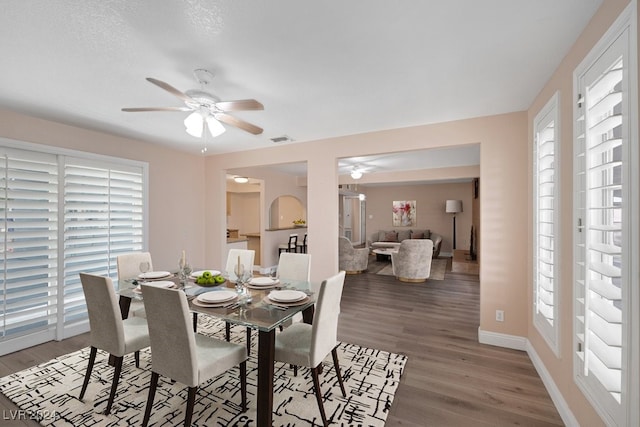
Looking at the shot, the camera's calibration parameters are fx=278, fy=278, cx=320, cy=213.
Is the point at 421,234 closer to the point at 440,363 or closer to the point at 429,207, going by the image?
the point at 429,207

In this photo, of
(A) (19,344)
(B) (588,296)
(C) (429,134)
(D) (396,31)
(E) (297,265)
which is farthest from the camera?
(C) (429,134)

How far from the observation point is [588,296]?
1.49 metres

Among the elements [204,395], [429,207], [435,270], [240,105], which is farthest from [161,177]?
[429,207]

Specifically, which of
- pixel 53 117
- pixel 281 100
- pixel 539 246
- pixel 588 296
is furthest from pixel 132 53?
pixel 539 246

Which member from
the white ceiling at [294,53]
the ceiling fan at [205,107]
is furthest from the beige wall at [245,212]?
the ceiling fan at [205,107]

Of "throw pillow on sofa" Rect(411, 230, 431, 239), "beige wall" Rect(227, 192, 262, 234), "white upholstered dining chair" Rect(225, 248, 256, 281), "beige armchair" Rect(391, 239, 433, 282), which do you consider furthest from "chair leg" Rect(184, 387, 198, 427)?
"beige wall" Rect(227, 192, 262, 234)

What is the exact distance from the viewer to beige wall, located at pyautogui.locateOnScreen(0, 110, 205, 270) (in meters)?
3.06

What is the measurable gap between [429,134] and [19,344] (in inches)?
196

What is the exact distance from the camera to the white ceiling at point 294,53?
4.84 ft

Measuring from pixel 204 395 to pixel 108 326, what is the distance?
2.86 ft

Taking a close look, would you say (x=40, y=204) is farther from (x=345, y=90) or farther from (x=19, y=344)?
(x=345, y=90)

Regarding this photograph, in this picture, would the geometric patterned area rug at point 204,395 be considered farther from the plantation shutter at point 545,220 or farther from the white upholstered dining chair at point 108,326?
the plantation shutter at point 545,220

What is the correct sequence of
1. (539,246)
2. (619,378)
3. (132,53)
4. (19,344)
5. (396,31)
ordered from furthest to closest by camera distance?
(19,344), (539,246), (132,53), (396,31), (619,378)

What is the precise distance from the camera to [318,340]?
1855mm
